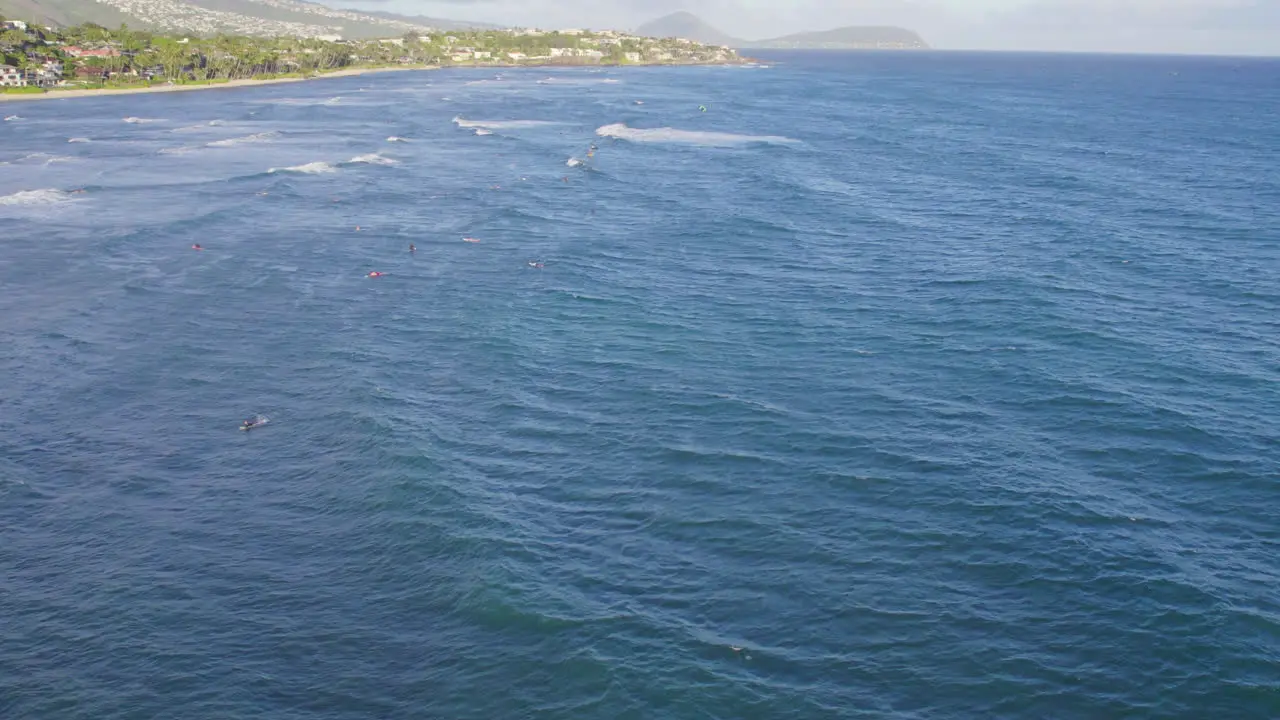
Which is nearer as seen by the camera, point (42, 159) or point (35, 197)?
point (35, 197)

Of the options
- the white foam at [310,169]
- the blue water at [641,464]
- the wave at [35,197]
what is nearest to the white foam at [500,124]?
the white foam at [310,169]

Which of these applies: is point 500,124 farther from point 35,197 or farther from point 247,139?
point 35,197

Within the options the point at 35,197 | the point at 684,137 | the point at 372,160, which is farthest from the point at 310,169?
the point at 684,137

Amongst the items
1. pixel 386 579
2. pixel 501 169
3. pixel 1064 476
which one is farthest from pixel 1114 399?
pixel 501 169

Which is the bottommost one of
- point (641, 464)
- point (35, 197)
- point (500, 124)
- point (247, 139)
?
point (641, 464)

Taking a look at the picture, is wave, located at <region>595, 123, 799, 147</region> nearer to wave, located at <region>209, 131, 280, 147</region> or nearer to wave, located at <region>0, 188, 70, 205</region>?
wave, located at <region>209, 131, 280, 147</region>

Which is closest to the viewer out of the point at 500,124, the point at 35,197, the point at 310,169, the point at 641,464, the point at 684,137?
the point at 641,464

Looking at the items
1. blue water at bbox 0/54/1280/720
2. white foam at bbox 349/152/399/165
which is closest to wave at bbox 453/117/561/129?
white foam at bbox 349/152/399/165
